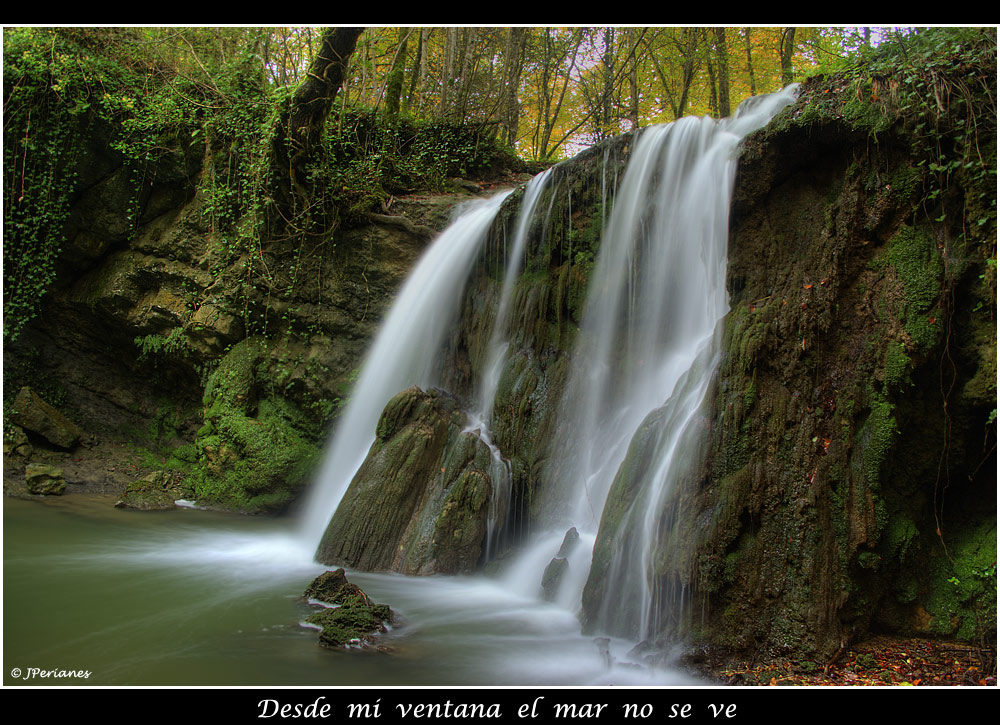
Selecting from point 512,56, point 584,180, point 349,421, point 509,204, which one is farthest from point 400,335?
point 512,56

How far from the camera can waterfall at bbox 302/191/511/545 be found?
8.21m

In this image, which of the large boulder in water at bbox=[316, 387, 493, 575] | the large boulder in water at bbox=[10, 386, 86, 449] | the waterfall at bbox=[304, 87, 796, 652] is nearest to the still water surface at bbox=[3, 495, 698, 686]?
the large boulder in water at bbox=[316, 387, 493, 575]

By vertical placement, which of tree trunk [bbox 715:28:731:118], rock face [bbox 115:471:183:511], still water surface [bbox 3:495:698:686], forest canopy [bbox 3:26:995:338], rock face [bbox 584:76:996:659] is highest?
tree trunk [bbox 715:28:731:118]

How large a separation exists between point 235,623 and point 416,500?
90.5 inches

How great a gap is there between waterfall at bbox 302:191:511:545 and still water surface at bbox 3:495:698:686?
1.55 meters

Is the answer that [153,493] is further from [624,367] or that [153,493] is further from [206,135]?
[624,367]

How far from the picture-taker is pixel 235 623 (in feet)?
15.0

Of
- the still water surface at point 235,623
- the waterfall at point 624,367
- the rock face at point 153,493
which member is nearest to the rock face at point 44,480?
the rock face at point 153,493

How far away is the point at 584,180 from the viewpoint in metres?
7.91

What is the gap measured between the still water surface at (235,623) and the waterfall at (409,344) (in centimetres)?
155

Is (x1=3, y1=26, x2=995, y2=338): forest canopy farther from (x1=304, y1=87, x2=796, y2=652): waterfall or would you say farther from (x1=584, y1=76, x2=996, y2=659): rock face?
(x1=584, y1=76, x2=996, y2=659): rock face

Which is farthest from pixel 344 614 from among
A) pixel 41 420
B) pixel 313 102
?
pixel 41 420

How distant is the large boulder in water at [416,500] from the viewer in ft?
20.2
